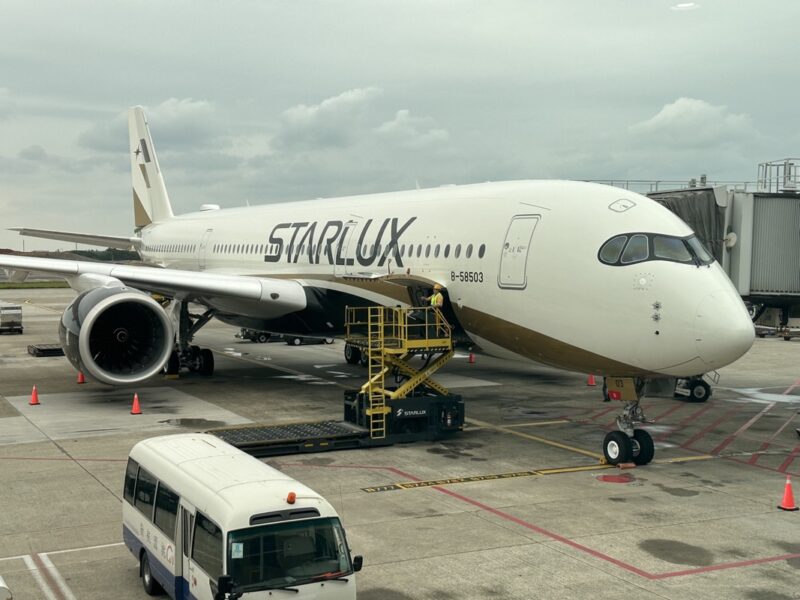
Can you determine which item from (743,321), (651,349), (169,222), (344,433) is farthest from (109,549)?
(169,222)

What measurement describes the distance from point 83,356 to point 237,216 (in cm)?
1170

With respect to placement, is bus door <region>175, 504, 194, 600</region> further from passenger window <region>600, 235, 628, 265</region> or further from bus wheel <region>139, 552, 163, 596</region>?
passenger window <region>600, 235, 628, 265</region>

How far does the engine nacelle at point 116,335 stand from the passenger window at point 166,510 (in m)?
11.6

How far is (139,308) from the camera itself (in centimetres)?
2191

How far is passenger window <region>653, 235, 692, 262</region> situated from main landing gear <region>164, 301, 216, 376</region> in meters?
15.8

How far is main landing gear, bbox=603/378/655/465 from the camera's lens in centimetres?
1556

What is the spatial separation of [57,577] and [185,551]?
2352mm

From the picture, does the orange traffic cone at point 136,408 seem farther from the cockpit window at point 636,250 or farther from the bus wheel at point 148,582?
the cockpit window at point 636,250

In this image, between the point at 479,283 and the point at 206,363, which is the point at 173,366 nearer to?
the point at 206,363

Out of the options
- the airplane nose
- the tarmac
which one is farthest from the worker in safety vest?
the airplane nose

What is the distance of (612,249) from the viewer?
15.3 metres

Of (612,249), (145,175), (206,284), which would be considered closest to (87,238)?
(145,175)

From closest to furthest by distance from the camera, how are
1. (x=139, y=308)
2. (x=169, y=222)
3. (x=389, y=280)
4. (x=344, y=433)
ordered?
(x=344, y=433)
(x=389, y=280)
(x=139, y=308)
(x=169, y=222)

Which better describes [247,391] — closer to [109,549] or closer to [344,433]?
[344,433]
